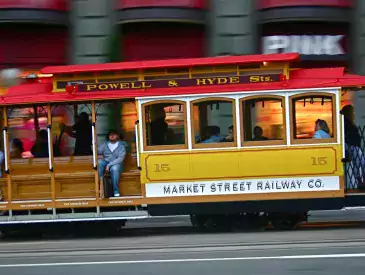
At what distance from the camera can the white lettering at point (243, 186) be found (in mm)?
12102

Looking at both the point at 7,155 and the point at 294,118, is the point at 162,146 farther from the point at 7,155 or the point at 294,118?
the point at 7,155

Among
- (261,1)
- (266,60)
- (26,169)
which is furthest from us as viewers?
(261,1)

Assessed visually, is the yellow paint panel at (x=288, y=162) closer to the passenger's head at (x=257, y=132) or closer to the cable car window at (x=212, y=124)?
the passenger's head at (x=257, y=132)

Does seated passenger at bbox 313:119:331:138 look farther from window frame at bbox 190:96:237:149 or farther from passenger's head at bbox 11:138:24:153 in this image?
passenger's head at bbox 11:138:24:153

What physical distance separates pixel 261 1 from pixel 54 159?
26.8ft

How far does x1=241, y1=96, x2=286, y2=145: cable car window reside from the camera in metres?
12.1

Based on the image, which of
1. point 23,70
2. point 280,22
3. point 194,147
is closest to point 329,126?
point 194,147

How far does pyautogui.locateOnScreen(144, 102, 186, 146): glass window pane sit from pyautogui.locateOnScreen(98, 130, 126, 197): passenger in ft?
2.03

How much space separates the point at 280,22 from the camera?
730 inches

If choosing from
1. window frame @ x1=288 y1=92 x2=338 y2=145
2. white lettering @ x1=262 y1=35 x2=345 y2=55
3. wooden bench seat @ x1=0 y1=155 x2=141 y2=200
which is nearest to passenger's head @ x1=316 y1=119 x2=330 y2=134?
window frame @ x1=288 y1=92 x2=338 y2=145

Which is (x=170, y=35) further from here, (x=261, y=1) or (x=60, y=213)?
(x=60, y=213)

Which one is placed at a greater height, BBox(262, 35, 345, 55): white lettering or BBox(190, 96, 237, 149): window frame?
BBox(262, 35, 345, 55): white lettering

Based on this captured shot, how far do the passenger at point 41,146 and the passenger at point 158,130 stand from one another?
6.34 ft

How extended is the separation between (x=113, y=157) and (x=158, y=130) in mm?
955
